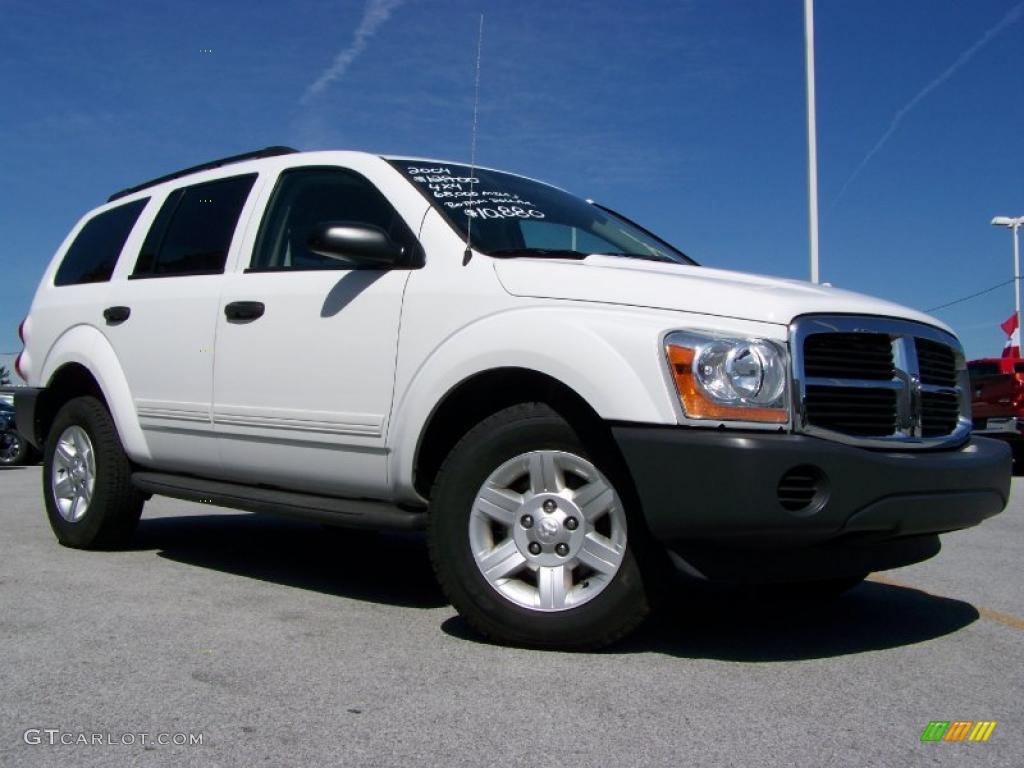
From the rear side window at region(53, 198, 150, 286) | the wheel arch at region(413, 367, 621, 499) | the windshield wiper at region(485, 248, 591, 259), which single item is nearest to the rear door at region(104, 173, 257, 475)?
the rear side window at region(53, 198, 150, 286)

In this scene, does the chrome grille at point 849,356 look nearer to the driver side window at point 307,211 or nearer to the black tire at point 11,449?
the driver side window at point 307,211

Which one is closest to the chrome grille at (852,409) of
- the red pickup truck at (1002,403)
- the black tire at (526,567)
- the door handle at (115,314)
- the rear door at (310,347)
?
the black tire at (526,567)

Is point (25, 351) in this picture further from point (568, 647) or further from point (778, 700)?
point (778, 700)

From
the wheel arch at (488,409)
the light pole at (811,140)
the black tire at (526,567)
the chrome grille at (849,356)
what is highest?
the light pole at (811,140)

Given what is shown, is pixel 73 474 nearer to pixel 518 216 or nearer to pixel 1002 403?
pixel 518 216

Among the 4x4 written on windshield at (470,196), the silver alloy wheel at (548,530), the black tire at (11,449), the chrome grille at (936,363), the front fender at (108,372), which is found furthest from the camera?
the black tire at (11,449)

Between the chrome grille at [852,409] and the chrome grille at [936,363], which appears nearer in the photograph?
the chrome grille at [852,409]

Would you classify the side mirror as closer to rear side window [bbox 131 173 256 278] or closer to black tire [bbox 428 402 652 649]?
black tire [bbox 428 402 652 649]

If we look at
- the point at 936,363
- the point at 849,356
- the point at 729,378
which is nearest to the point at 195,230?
the point at 729,378

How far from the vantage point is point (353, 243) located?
4.07 m

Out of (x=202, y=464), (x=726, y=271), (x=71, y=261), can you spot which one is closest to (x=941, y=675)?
(x=726, y=271)

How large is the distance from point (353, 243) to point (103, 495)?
7.84 ft

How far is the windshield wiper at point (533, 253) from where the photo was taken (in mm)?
4016

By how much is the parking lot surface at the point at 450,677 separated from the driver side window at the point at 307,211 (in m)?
1.47
